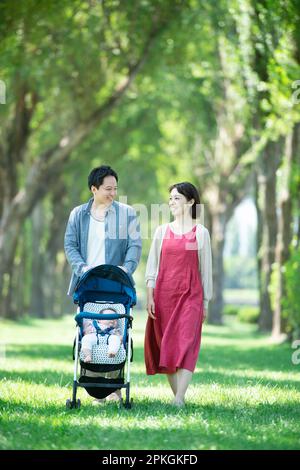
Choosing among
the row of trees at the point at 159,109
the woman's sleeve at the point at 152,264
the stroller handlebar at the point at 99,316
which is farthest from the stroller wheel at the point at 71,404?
the row of trees at the point at 159,109

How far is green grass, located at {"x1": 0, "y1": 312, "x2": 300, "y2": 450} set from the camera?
6.72 meters

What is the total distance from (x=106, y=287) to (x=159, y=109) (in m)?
28.3

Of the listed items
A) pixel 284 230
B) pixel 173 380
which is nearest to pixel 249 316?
pixel 284 230

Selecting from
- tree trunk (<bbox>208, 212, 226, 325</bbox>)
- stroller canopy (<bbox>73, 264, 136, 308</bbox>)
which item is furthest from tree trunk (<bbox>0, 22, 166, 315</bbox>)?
stroller canopy (<bbox>73, 264, 136, 308</bbox>)

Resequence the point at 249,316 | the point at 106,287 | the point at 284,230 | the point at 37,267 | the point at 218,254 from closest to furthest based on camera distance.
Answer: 1. the point at 106,287
2. the point at 284,230
3. the point at 218,254
4. the point at 37,267
5. the point at 249,316

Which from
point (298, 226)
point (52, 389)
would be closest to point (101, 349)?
point (52, 389)

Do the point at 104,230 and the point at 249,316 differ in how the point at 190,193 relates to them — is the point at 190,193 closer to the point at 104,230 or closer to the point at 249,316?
the point at 104,230

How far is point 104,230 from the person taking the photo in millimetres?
9180

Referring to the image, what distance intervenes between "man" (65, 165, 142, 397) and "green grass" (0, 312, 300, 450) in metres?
0.96

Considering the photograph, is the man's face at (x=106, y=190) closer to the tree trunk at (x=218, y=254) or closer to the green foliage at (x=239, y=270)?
the tree trunk at (x=218, y=254)

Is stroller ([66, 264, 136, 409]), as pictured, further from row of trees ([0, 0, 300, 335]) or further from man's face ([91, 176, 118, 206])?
row of trees ([0, 0, 300, 335])

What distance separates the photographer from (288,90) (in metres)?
18.5
